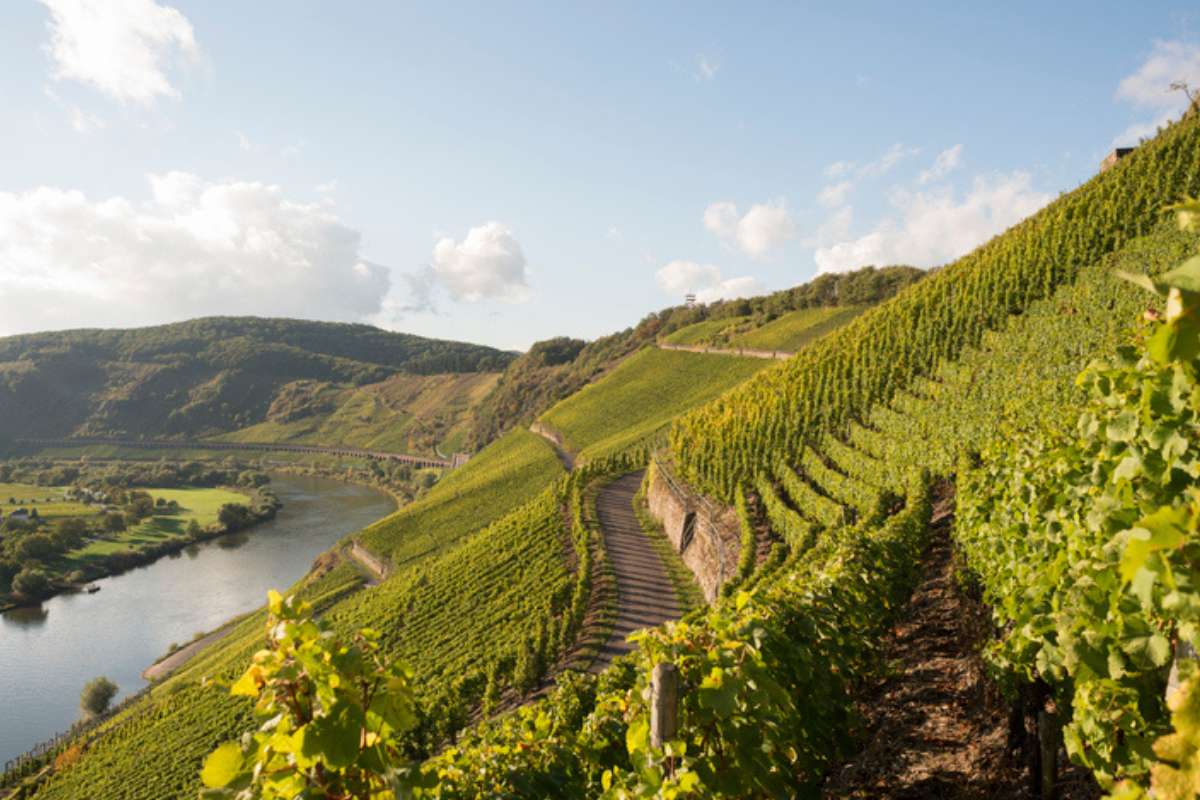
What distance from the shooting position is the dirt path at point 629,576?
23.6 meters

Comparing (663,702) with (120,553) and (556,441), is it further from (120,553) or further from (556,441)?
(120,553)

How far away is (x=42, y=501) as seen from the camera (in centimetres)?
10962

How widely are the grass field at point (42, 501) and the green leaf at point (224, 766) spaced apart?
118 meters

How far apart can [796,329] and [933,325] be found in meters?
36.2

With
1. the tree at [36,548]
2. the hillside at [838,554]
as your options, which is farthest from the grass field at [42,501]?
the hillside at [838,554]

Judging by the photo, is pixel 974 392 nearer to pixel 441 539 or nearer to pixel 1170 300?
pixel 1170 300

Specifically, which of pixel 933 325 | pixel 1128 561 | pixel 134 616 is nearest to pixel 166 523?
pixel 134 616

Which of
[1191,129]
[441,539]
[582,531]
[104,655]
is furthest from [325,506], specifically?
[1191,129]

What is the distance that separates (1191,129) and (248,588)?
270ft

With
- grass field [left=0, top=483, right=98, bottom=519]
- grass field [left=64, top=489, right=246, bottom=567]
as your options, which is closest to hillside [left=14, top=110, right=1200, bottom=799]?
grass field [left=64, top=489, right=246, bottom=567]

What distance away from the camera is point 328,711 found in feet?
8.99

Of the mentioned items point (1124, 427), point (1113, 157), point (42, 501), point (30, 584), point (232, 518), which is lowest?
point (30, 584)

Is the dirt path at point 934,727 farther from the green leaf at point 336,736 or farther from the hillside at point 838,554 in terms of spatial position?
the green leaf at point 336,736

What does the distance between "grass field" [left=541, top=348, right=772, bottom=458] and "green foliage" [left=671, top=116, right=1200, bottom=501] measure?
17.7 meters
